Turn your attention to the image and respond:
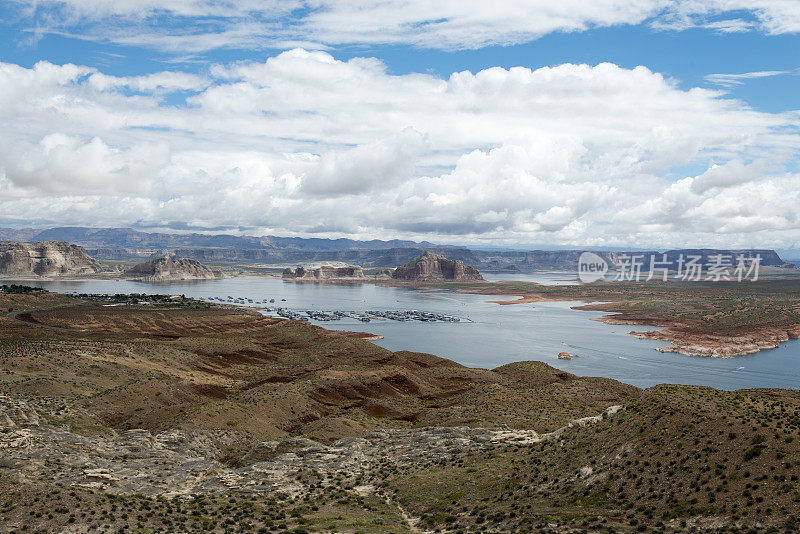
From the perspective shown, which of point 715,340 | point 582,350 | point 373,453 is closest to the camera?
point 373,453

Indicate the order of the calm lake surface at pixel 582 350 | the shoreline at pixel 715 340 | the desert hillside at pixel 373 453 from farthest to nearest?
1. the shoreline at pixel 715 340
2. the calm lake surface at pixel 582 350
3. the desert hillside at pixel 373 453

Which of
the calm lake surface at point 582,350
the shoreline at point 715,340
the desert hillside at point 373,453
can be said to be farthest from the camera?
the shoreline at point 715,340

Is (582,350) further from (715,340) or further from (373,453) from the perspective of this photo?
(373,453)

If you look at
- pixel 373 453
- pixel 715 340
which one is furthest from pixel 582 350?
pixel 373 453

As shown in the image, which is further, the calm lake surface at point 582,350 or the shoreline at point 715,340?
the shoreline at point 715,340

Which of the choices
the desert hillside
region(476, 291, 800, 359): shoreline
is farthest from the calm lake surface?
the desert hillside

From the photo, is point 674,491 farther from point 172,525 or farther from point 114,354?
point 114,354

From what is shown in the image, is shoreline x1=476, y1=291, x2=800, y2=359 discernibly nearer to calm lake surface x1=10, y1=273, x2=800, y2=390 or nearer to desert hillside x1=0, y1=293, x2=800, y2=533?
calm lake surface x1=10, y1=273, x2=800, y2=390

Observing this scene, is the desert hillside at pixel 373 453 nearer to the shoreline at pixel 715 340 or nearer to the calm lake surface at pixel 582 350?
the calm lake surface at pixel 582 350

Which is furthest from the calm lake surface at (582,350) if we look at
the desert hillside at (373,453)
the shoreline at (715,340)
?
the desert hillside at (373,453)

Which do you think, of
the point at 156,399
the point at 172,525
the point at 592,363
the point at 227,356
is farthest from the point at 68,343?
the point at 592,363

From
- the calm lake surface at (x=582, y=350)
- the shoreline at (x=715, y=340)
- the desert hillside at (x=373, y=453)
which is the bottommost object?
the calm lake surface at (x=582, y=350)
